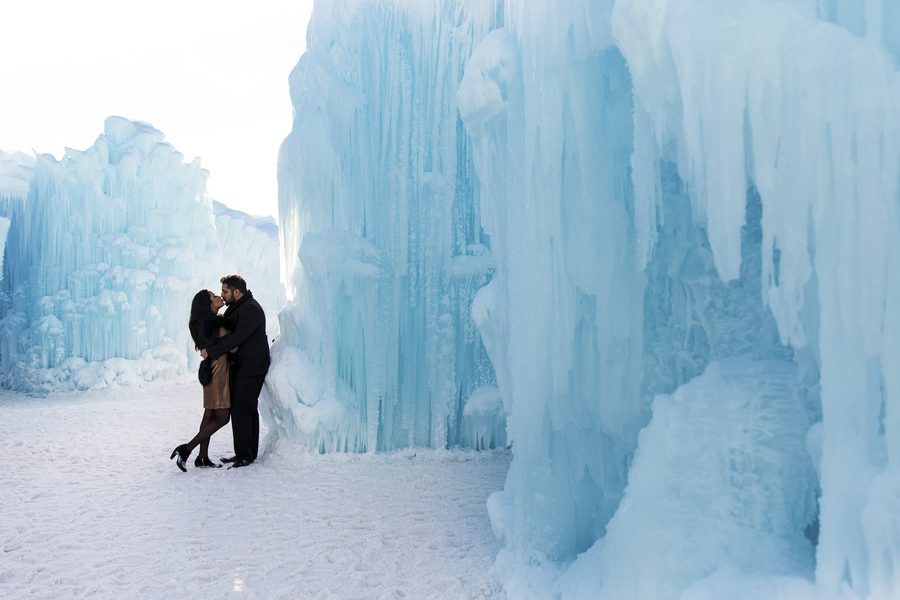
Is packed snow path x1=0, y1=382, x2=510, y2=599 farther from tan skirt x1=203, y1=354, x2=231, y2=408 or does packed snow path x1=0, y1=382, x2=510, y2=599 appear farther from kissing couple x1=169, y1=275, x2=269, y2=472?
tan skirt x1=203, y1=354, x2=231, y2=408

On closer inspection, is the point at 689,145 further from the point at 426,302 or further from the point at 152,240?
the point at 152,240

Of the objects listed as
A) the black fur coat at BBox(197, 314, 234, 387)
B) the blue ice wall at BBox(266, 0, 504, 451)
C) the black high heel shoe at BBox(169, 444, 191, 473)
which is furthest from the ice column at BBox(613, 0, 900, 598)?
the black high heel shoe at BBox(169, 444, 191, 473)

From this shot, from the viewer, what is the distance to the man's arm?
5195 mm

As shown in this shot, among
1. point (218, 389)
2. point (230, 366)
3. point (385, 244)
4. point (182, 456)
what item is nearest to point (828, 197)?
point (385, 244)

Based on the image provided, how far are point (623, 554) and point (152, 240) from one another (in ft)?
43.8

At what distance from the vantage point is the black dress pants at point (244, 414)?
17.6 feet

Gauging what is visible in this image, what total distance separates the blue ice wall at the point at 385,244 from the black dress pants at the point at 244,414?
28 cm

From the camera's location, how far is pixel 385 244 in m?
6.11

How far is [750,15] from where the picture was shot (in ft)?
6.48

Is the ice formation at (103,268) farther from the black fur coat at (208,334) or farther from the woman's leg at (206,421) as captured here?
the black fur coat at (208,334)

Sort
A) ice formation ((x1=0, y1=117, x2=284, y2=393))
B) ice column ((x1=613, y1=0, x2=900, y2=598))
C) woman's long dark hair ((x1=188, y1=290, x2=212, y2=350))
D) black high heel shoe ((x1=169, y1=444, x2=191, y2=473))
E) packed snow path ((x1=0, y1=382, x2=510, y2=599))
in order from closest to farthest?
ice column ((x1=613, y1=0, x2=900, y2=598)), packed snow path ((x1=0, y1=382, x2=510, y2=599)), black high heel shoe ((x1=169, y1=444, x2=191, y2=473)), woman's long dark hair ((x1=188, y1=290, x2=212, y2=350)), ice formation ((x1=0, y1=117, x2=284, y2=393))

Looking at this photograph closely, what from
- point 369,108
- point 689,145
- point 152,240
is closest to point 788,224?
point 689,145

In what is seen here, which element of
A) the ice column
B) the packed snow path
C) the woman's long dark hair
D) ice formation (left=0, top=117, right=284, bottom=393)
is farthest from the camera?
ice formation (left=0, top=117, right=284, bottom=393)

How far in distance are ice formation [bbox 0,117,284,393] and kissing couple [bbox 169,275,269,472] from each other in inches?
306
